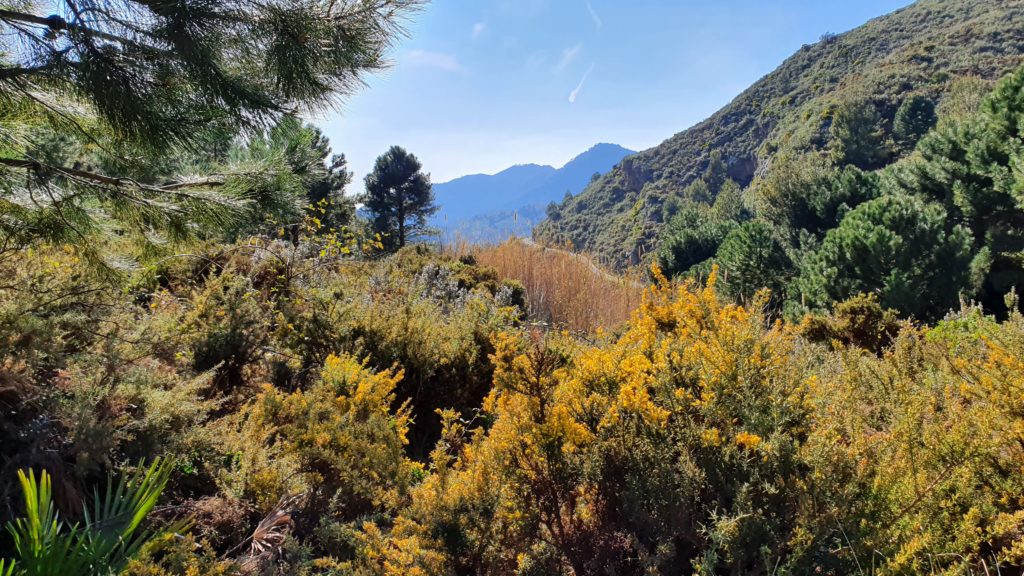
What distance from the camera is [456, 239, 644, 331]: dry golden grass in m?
5.91

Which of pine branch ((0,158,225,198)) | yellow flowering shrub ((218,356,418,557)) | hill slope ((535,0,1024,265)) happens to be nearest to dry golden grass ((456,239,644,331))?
yellow flowering shrub ((218,356,418,557))

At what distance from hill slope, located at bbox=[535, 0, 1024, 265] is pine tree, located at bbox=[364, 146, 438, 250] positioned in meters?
11.5

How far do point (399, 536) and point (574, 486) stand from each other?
0.61 m

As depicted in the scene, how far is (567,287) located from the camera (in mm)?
6504

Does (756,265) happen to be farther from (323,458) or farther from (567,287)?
(323,458)

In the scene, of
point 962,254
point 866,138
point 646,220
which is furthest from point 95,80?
point 646,220

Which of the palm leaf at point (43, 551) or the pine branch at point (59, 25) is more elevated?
the pine branch at point (59, 25)

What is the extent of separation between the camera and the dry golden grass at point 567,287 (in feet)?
19.4

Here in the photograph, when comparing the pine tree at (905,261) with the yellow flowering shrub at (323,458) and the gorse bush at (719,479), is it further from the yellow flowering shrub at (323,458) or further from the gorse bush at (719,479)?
the yellow flowering shrub at (323,458)

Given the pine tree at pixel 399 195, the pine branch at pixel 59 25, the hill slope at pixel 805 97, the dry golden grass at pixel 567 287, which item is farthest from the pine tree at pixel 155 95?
the hill slope at pixel 805 97

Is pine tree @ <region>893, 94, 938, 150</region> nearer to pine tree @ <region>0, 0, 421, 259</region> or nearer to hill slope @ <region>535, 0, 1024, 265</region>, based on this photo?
hill slope @ <region>535, 0, 1024, 265</region>

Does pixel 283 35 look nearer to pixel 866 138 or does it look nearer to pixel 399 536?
pixel 399 536

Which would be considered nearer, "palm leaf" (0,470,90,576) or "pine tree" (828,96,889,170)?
"palm leaf" (0,470,90,576)

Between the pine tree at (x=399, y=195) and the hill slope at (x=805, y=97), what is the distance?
37.8 feet
